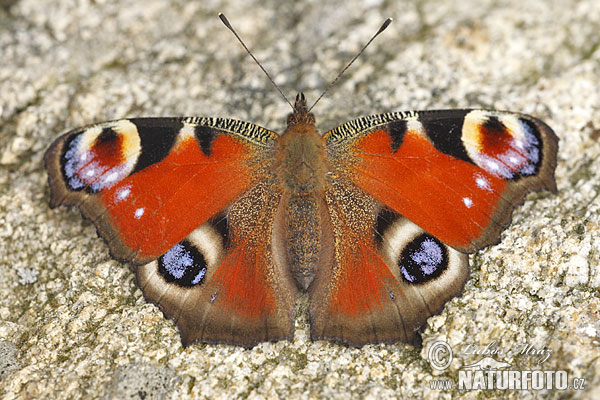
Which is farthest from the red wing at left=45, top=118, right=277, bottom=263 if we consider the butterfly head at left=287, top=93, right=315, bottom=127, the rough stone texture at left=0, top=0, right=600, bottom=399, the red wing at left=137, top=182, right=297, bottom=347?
the rough stone texture at left=0, top=0, right=600, bottom=399

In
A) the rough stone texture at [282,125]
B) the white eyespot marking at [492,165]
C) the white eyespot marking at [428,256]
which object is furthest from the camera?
the white eyespot marking at [492,165]

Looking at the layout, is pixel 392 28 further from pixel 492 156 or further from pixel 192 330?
pixel 192 330

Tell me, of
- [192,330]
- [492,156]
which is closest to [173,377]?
[192,330]

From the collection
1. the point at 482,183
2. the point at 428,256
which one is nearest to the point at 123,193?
the point at 428,256

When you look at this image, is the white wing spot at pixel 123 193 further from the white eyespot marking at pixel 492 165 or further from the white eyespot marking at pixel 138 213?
the white eyespot marking at pixel 492 165

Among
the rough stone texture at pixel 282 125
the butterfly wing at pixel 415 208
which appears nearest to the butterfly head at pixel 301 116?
the butterfly wing at pixel 415 208

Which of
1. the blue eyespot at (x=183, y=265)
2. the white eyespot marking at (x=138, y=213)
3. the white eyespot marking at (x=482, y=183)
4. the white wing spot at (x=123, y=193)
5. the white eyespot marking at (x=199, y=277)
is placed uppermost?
the white wing spot at (x=123, y=193)

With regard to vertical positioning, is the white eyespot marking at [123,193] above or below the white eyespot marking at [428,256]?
above

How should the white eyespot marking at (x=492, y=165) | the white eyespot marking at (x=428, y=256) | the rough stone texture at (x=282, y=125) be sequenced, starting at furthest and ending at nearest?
the white eyespot marking at (x=492, y=165), the white eyespot marking at (x=428, y=256), the rough stone texture at (x=282, y=125)
